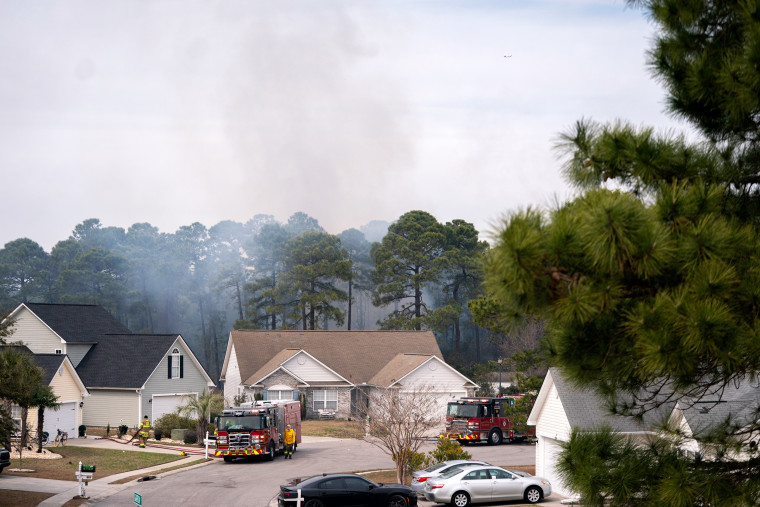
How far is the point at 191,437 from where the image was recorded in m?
44.8

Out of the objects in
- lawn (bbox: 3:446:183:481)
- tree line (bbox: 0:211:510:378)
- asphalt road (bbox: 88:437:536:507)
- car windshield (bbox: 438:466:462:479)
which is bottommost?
asphalt road (bbox: 88:437:536:507)

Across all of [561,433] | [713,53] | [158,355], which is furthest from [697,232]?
[158,355]

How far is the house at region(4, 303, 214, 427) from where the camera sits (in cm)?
5169

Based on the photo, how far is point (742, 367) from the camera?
7914mm

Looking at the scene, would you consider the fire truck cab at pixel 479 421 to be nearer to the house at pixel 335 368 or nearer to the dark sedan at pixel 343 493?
the house at pixel 335 368

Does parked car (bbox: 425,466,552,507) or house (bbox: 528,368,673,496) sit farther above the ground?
house (bbox: 528,368,673,496)

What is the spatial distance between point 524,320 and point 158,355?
4837 centimetres

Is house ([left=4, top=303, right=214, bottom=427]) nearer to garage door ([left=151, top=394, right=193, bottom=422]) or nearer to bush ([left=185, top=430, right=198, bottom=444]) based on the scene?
garage door ([left=151, top=394, right=193, bottom=422])

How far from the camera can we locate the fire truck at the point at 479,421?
1740 inches

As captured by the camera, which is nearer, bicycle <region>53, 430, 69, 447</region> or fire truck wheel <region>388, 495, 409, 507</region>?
fire truck wheel <region>388, 495, 409, 507</region>

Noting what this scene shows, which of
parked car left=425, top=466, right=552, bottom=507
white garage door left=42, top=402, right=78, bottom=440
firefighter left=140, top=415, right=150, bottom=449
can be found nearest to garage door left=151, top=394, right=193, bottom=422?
white garage door left=42, top=402, right=78, bottom=440

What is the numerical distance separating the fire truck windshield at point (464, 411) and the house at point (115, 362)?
63.5 ft

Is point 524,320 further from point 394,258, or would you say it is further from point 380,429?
point 394,258

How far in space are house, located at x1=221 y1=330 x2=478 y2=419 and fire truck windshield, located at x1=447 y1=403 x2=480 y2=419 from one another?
8.28 m
